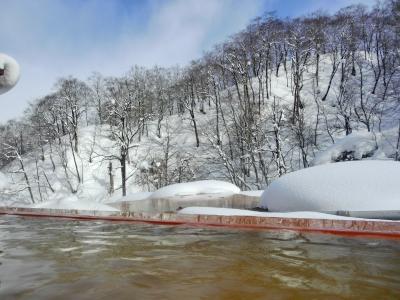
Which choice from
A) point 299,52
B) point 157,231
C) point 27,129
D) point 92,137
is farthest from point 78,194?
point 157,231

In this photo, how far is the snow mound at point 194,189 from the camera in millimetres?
11345

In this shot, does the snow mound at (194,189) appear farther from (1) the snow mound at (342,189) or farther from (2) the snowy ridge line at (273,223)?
(2) the snowy ridge line at (273,223)

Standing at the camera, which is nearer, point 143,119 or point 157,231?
point 157,231

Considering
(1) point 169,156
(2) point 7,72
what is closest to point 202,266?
(2) point 7,72

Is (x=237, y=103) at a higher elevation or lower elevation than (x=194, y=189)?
higher

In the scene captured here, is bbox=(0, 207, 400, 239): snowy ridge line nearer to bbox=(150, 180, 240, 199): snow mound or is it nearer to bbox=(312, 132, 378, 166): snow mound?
bbox=(150, 180, 240, 199): snow mound

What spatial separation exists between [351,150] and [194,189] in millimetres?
9553

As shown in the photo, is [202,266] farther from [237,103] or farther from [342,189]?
[237,103]

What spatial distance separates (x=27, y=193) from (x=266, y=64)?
25.5 m

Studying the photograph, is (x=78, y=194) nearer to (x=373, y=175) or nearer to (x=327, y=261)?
(x=373, y=175)

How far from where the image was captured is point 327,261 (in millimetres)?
3168

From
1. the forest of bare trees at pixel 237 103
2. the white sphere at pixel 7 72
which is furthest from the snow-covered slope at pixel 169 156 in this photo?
the white sphere at pixel 7 72

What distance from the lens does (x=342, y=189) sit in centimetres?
699

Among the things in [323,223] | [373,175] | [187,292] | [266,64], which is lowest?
[187,292]
